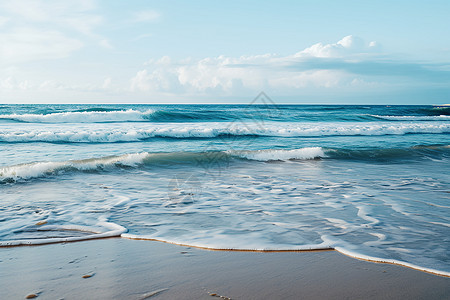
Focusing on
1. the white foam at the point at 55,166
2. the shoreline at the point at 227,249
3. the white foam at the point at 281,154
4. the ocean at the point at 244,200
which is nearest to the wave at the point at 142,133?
the ocean at the point at 244,200

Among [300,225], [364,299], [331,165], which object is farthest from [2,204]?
[331,165]

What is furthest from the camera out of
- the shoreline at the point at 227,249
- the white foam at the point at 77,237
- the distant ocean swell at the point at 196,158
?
the distant ocean swell at the point at 196,158

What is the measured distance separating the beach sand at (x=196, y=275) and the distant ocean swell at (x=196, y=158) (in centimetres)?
451

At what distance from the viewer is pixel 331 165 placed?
941 cm

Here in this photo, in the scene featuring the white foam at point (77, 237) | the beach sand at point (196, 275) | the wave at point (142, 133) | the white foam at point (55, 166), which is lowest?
the white foam at point (77, 237)

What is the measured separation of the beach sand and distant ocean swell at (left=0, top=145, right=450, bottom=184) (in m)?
4.51

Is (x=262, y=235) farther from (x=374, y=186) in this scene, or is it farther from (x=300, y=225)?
(x=374, y=186)

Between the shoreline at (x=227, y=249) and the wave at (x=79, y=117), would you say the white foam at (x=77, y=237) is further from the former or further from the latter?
the wave at (x=79, y=117)

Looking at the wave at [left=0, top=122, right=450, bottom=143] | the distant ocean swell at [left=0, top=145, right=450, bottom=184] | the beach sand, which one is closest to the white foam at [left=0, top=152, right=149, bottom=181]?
the distant ocean swell at [left=0, top=145, right=450, bottom=184]

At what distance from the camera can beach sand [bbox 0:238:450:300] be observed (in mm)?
2547

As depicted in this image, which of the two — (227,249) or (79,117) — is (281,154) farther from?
(79,117)

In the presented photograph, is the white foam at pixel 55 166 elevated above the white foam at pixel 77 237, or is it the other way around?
the white foam at pixel 55 166

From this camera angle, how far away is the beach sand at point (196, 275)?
8.36 feet

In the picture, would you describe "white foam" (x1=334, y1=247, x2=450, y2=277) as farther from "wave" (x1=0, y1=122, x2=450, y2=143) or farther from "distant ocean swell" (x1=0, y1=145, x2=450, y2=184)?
"wave" (x1=0, y1=122, x2=450, y2=143)
